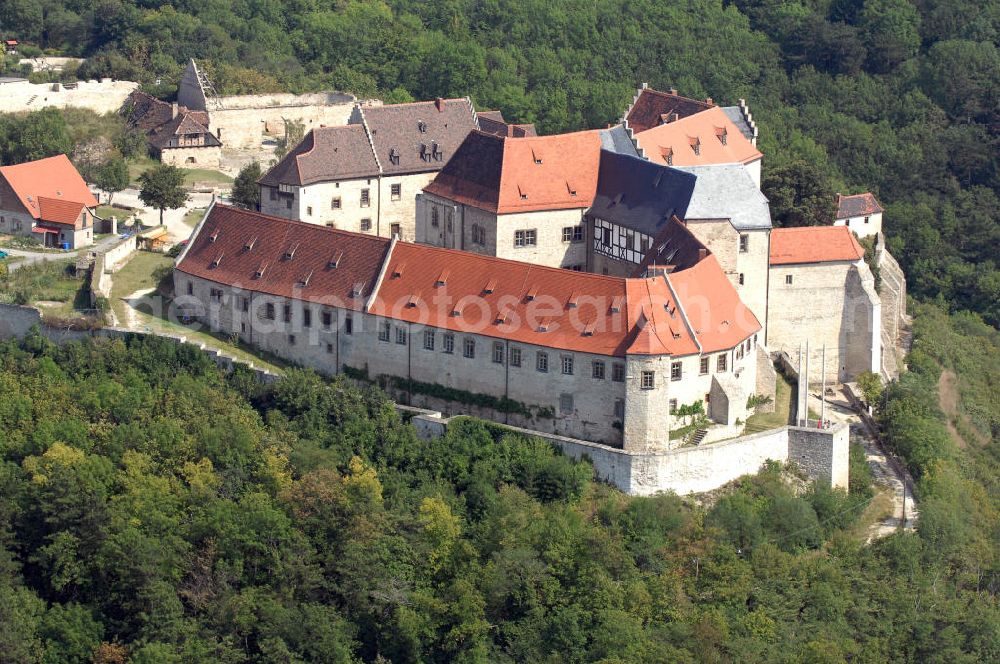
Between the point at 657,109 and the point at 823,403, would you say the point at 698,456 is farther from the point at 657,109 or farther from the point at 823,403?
the point at 657,109

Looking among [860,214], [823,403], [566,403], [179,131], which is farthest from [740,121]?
[566,403]

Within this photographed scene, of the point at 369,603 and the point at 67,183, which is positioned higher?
the point at 67,183

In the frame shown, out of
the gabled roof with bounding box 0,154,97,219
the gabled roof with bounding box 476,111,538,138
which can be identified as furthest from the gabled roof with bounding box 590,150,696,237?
the gabled roof with bounding box 0,154,97,219

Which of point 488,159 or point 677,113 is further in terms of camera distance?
point 677,113

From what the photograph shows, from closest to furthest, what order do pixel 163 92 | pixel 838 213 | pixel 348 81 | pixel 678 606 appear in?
1. pixel 678 606
2. pixel 838 213
3. pixel 163 92
4. pixel 348 81

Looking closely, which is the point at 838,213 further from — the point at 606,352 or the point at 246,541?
the point at 246,541

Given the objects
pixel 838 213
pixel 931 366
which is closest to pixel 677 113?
pixel 838 213

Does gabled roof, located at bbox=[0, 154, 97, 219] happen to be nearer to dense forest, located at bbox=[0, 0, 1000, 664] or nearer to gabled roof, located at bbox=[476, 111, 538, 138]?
dense forest, located at bbox=[0, 0, 1000, 664]
